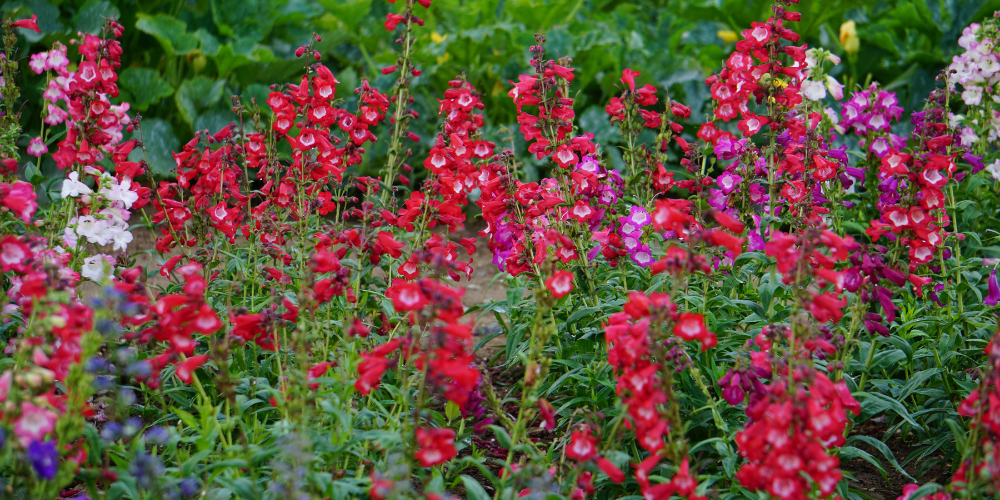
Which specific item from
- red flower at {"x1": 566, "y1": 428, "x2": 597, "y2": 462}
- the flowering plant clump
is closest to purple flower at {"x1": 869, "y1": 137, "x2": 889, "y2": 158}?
the flowering plant clump

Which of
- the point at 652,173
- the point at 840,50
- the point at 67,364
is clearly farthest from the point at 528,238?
the point at 840,50

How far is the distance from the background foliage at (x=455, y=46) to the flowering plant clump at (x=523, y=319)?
2749 millimetres

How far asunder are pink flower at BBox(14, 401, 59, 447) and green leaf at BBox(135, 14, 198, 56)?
4971mm

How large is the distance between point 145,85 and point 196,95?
1.19 feet

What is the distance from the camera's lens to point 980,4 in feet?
22.9

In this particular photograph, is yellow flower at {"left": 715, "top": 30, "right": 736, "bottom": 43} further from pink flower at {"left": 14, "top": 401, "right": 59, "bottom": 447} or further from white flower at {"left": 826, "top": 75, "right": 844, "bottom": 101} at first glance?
pink flower at {"left": 14, "top": 401, "right": 59, "bottom": 447}

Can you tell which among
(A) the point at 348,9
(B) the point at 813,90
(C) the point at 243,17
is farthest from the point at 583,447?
(A) the point at 348,9

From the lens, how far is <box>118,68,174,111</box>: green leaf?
19.6 feet

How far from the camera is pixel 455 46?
7.14 meters

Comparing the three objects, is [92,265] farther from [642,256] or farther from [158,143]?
[158,143]

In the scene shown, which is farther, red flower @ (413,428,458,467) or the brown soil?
the brown soil

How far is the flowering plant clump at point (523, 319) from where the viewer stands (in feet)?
6.34

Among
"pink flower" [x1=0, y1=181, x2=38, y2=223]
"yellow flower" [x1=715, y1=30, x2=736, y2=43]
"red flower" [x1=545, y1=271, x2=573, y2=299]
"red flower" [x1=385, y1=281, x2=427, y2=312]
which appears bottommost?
"yellow flower" [x1=715, y1=30, x2=736, y2=43]

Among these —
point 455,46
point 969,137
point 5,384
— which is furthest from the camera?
point 455,46
